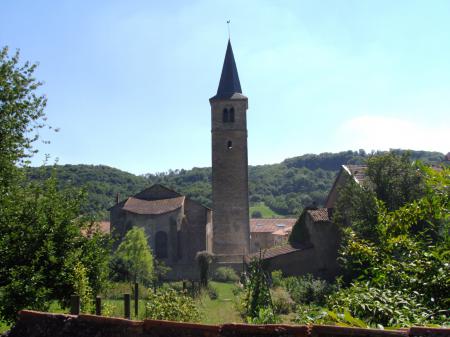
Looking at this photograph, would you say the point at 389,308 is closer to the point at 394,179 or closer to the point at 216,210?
the point at 394,179

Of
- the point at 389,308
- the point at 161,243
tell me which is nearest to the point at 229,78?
the point at 161,243

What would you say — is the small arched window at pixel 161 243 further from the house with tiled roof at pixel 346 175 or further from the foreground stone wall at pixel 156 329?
the foreground stone wall at pixel 156 329

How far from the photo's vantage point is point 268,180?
140875 mm

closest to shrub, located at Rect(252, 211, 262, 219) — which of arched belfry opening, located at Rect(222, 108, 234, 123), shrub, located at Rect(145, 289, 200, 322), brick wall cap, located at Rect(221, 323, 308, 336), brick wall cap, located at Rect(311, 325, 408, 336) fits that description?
arched belfry opening, located at Rect(222, 108, 234, 123)

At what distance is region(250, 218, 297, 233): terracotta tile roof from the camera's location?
2982 inches

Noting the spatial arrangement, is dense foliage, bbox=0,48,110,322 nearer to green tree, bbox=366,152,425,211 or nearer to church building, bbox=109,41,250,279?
green tree, bbox=366,152,425,211

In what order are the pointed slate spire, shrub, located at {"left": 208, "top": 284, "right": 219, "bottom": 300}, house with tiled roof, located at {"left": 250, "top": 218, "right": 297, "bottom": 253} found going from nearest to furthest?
shrub, located at {"left": 208, "top": 284, "right": 219, "bottom": 300}, the pointed slate spire, house with tiled roof, located at {"left": 250, "top": 218, "right": 297, "bottom": 253}

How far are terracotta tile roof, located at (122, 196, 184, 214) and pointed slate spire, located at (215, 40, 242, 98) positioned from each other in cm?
1125

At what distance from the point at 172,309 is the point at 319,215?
18.8 meters

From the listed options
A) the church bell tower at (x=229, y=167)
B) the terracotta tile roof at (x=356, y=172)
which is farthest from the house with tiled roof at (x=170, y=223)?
the terracotta tile roof at (x=356, y=172)

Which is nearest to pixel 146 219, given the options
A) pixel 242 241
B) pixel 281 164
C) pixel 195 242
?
pixel 195 242

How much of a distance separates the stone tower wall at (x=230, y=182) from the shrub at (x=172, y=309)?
2967 centimetres

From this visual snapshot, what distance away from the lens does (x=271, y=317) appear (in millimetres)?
10609

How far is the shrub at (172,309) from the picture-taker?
1201 cm
